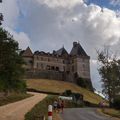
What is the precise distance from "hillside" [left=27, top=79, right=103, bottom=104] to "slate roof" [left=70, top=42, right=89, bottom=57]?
23527mm

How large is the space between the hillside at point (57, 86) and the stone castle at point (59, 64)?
5.80 meters

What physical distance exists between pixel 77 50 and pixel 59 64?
39.4ft

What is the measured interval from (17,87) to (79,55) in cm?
10028

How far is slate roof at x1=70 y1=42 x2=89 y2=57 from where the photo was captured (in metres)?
174

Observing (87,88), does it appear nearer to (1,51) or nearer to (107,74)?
(107,74)

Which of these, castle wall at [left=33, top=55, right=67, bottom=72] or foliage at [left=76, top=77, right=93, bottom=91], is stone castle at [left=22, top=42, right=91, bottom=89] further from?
foliage at [left=76, top=77, right=93, bottom=91]

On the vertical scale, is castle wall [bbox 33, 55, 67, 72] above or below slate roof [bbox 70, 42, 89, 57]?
below

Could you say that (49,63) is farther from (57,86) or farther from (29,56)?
(57,86)

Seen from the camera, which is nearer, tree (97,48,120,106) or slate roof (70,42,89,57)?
tree (97,48,120,106)

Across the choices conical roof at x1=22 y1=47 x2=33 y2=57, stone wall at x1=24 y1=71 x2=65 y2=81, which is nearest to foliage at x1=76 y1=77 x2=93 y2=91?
stone wall at x1=24 y1=71 x2=65 y2=81

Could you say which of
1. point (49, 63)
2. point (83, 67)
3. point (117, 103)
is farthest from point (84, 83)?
point (117, 103)

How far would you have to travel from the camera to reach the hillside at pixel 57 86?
134 m

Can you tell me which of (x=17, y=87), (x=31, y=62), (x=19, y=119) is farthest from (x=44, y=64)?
(x=19, y=119)

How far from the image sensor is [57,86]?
14362 centimetres
